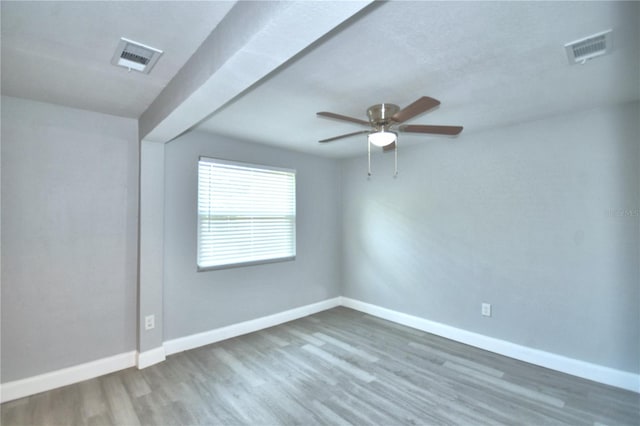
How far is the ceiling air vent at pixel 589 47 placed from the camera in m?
1.69

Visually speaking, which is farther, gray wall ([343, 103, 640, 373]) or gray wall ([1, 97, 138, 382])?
gray wall ([343, 103, 640, 373])

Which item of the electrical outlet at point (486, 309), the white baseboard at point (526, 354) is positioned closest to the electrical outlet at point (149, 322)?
the white baseboard at point (526, 354)

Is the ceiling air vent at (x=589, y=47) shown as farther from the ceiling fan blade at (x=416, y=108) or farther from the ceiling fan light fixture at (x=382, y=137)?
the ceiling fan light fixture at (x=382, y=137)

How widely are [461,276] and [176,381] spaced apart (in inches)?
122

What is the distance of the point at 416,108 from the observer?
205 cm

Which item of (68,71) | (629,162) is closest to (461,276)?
(629,162)

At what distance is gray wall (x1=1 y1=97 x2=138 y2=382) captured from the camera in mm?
2465

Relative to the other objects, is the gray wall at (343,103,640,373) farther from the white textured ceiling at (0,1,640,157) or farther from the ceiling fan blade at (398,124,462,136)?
the ceiling fan blade at (398,124,462,136)

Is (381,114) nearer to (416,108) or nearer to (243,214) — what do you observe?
(416,108)

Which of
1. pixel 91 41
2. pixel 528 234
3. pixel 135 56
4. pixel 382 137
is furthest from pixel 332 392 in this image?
pixel 91 41

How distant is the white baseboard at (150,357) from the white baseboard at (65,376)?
11 centimetres

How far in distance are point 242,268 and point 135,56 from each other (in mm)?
2548

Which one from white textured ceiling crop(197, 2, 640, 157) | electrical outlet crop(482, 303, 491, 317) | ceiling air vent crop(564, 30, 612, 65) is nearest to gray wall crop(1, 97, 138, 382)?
white textured ceiling crop(197, 2, 640, 157)

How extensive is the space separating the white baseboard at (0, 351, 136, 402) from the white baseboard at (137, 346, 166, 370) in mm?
113
